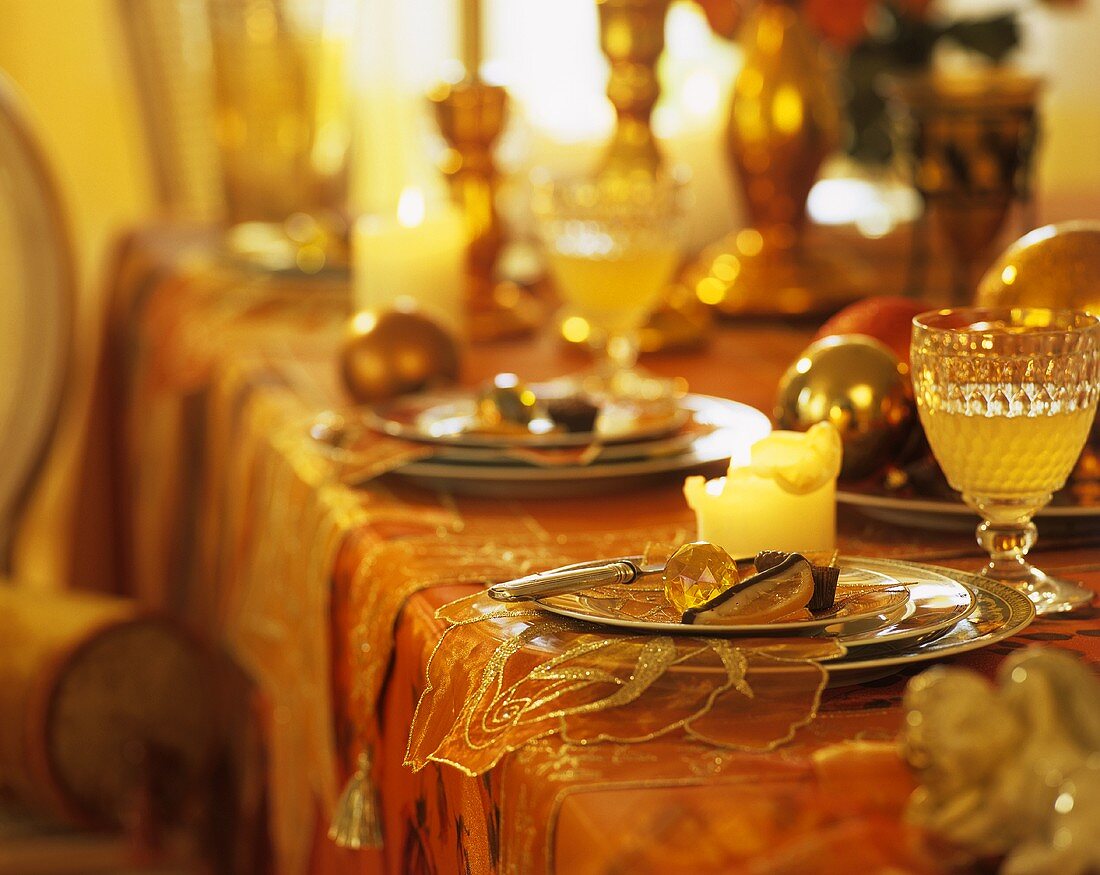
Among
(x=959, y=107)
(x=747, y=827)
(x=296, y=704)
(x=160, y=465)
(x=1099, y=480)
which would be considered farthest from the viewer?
(x=160, y=465)

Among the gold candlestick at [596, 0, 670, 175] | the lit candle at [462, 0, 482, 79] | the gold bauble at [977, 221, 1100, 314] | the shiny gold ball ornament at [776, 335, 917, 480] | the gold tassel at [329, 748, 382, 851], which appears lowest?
the gold tassel at [329, 748, 382, 851]

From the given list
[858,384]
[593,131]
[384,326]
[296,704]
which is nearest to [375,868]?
[296,704]

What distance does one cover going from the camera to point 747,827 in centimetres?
47

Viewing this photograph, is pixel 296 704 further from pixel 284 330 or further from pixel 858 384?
pixel 284 330

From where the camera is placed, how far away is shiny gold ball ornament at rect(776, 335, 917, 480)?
32.2 inches

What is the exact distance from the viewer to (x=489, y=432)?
0.97 metres

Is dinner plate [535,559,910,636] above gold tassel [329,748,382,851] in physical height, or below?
above

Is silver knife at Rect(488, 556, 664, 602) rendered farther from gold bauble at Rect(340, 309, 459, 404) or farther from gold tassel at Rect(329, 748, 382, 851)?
gold bauble at Rect(340, 309, 459, 404)

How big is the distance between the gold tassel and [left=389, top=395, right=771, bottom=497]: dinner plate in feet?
0.62

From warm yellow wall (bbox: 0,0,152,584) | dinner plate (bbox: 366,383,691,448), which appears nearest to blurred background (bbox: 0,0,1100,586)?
warm yellow wall (bbox: 0,0,152,584)

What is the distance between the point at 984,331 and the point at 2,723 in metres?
0.89

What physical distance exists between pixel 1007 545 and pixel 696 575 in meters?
0.17

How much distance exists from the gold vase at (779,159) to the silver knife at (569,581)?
930 mm

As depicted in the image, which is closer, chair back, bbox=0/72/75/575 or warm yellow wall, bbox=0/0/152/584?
chair back, bbox=0/72/75/575
